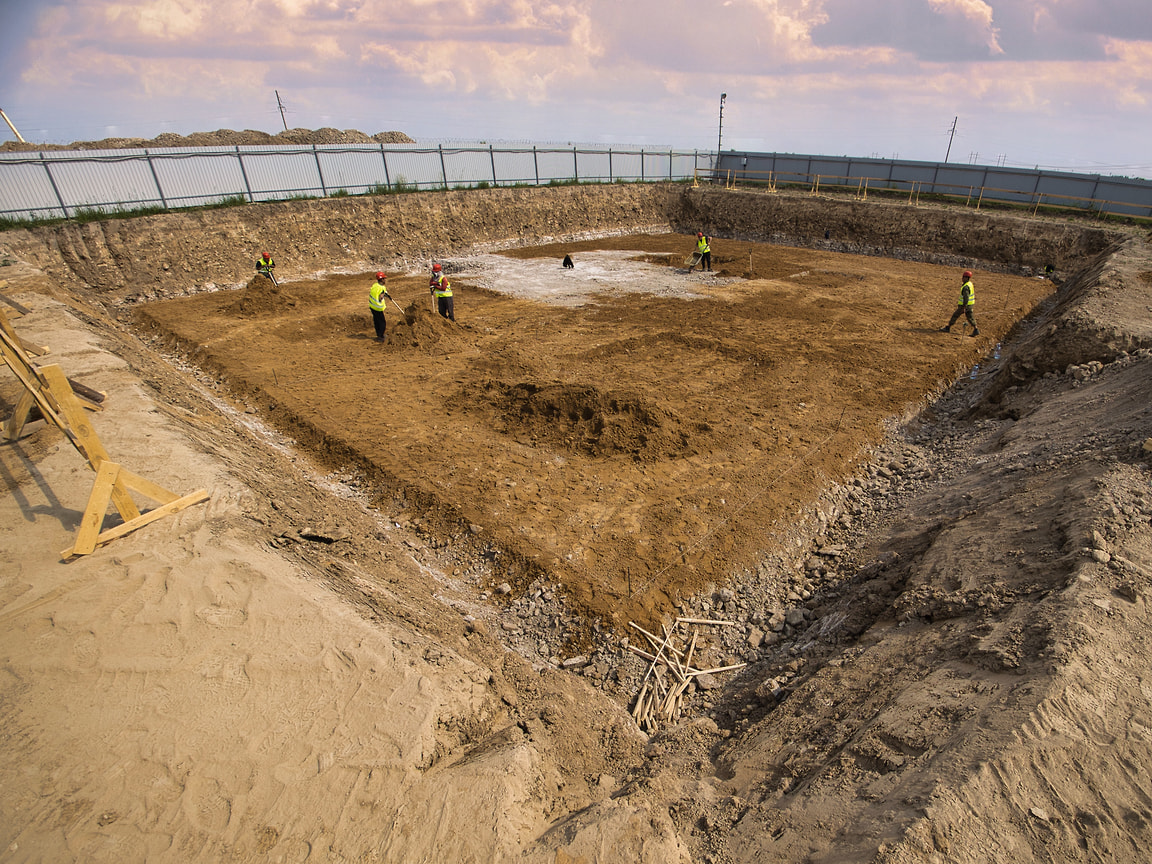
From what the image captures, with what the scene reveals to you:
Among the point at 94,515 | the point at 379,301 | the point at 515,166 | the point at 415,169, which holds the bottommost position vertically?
the point at 379,301

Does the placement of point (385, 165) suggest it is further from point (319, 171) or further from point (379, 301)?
point (379, 301)

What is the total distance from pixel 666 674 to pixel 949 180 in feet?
104

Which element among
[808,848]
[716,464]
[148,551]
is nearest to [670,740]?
[808,848]

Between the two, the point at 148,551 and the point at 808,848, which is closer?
the point at 808,848

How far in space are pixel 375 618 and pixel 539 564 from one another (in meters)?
2.01

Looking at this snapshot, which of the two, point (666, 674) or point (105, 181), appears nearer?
point (666, 674)

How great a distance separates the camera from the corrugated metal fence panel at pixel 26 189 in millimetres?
16562

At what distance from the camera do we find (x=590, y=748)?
4504 mm

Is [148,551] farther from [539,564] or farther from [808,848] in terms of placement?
[808,848]

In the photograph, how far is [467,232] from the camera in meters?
25.1

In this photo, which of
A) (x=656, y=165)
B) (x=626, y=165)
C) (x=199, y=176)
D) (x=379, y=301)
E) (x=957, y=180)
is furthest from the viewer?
(x=656, y=165)

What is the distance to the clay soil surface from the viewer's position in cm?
701

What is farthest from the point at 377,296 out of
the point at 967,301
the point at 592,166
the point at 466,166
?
the point at 592,166

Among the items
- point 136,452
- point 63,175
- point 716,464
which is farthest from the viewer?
Result: point 63,175
